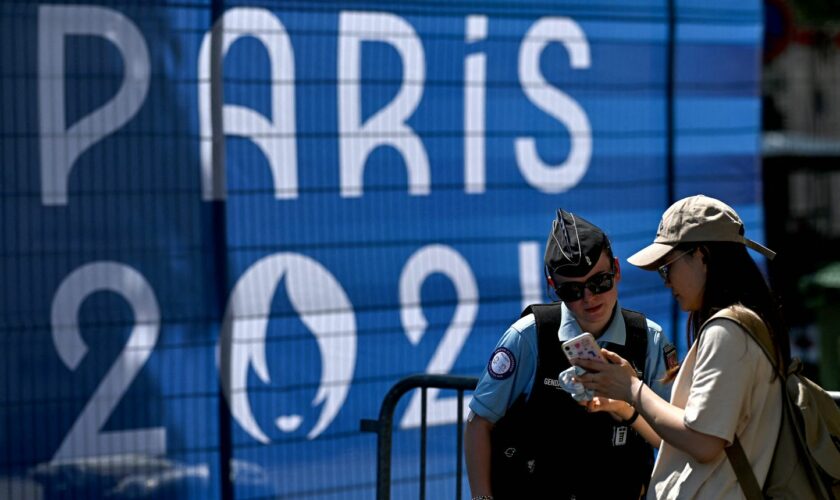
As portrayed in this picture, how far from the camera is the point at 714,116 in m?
5.98

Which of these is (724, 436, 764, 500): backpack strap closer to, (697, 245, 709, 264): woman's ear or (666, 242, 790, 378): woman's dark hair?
(666, 242, 790, 378): woman's dark hair

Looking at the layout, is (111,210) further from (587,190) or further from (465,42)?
(587,190)

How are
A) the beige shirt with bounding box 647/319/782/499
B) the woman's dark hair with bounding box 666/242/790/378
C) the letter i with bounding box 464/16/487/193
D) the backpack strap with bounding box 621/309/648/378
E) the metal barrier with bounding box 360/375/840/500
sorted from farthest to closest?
the letter i with bounding box 464/16/487/193, the metal barrier with bounding box 360/375/840/500, the backpack strap with bounding box 621/309/648/378, the woman's dark hair with bounding box 666/242/790/378, the beige shirt with bounding box 647/319/782/499

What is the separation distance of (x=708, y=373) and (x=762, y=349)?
128 millimetres

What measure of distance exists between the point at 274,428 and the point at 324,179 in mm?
1027

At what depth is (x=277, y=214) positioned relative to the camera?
498 centimetres

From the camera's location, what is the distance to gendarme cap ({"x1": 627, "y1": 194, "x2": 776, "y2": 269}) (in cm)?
276

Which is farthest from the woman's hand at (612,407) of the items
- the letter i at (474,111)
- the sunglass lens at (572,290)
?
the letter i at (474,111)

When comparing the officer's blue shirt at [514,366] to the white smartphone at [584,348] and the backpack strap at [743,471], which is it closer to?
the white smartphone at [584,348]

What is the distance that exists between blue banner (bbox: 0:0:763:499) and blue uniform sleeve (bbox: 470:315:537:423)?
1.99m

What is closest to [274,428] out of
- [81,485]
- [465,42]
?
[81,485]

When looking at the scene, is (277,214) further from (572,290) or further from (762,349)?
(762,349)

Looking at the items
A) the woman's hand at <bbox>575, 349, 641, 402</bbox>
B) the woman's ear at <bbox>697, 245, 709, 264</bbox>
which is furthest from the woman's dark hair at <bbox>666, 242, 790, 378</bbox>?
the woman's hand at <bbox>575, 349, 641, 402</bbox>

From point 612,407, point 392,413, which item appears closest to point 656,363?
point 612,407
